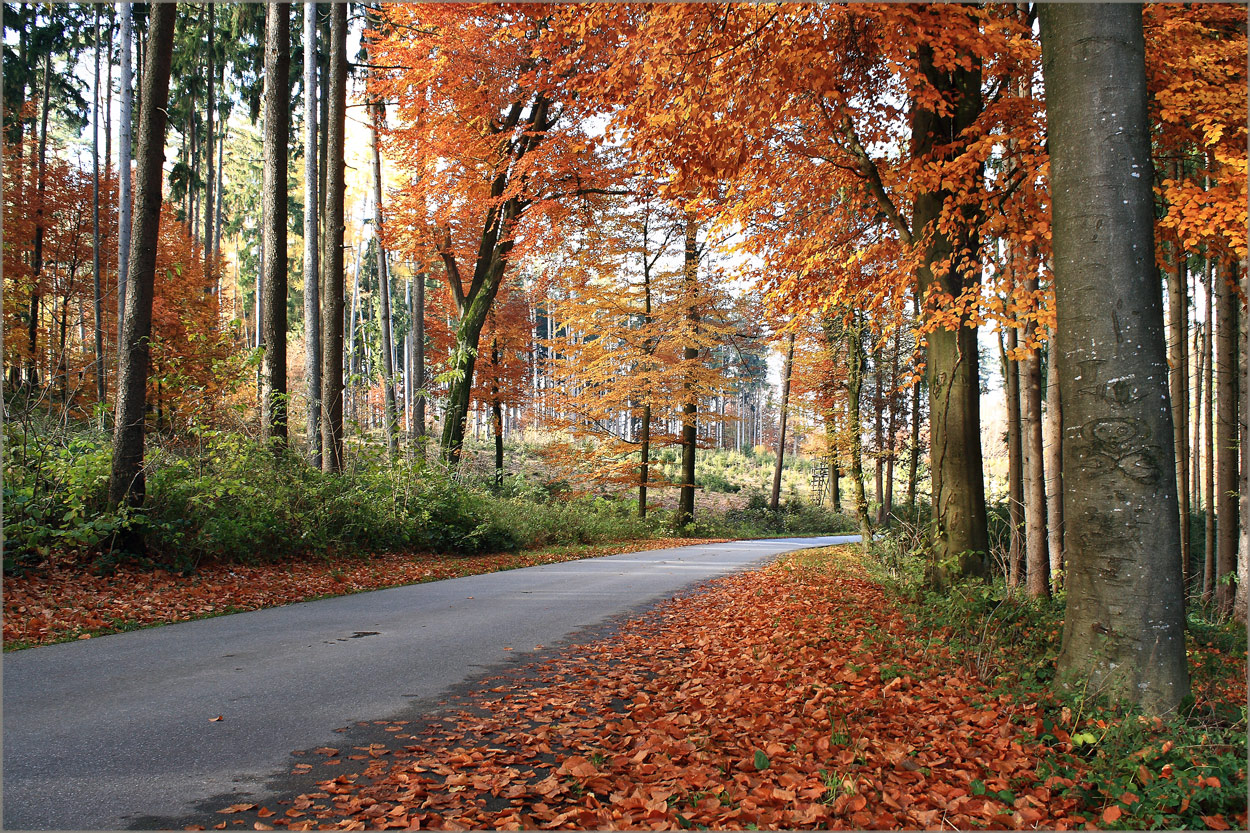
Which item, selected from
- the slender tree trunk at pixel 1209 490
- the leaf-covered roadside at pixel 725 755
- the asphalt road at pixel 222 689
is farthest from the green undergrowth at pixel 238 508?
the slender tree trunk at pixel 1209 490

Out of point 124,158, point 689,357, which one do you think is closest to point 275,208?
point 124,158

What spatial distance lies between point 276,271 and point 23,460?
5.45 m

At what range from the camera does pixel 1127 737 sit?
12.3 feet

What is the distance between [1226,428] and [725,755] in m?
12.2

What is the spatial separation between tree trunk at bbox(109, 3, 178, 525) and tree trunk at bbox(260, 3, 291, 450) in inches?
130

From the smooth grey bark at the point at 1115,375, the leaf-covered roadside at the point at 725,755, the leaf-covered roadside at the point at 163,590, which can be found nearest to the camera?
the leaf-covered roadside at the point at 725,755

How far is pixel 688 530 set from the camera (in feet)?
74.1

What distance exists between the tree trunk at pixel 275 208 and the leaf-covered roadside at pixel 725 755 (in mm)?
9065

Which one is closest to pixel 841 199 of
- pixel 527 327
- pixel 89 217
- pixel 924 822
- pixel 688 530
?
pixel 924 822

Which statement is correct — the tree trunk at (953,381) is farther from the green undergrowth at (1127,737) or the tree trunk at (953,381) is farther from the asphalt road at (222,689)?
the asphalt road at (222,689)

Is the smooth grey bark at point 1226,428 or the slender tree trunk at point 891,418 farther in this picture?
the slender tree trunk at point 891,418

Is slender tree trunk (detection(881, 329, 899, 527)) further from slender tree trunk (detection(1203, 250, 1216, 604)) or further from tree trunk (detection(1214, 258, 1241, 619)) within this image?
tree trunk (detection(1214, 258, 1241, 619))

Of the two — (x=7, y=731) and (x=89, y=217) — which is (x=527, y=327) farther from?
(x=7, y=731)

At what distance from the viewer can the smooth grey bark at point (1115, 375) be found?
4.01m
